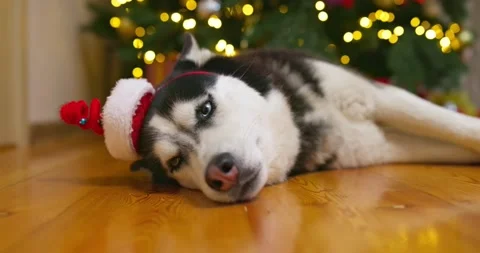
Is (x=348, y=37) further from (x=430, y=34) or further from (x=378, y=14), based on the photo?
(x=430, y=34)

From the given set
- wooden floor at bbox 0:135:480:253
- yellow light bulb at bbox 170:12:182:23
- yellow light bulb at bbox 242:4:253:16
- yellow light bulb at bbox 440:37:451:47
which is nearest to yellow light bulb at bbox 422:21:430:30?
yellow light bulb at bbox 440:37:451:47

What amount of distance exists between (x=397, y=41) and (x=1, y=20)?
7.99 ft

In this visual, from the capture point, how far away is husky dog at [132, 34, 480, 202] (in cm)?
152

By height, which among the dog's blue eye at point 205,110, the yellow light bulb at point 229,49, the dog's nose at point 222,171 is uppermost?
the yellow light bulb at point 229,49

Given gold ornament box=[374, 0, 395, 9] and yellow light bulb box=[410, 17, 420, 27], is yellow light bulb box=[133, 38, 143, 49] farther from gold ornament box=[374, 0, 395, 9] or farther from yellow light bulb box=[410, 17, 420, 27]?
yellow light bulb box=[410, 17, 420, 27]

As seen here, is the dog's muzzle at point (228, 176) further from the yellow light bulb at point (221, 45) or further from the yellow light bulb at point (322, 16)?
the yellow light bulb at point (221, 45)

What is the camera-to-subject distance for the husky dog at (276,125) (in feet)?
4.98

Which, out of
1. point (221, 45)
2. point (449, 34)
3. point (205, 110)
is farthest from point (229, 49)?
point (205, 110)

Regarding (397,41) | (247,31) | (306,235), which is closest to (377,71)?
(397,41)

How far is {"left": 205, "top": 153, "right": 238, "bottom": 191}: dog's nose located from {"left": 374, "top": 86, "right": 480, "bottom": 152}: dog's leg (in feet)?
2.63

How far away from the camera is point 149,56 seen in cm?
371

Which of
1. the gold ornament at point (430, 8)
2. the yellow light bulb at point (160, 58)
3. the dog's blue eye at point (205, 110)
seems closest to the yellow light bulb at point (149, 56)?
the yellow light bulb at point (160, 58)

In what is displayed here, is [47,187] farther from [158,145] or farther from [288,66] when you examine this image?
[288,66]

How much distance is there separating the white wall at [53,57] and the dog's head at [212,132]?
7.66ft
